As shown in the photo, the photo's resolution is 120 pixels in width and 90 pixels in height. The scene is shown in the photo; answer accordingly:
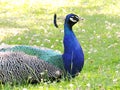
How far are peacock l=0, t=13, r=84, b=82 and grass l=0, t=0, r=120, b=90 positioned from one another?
0.18 metres

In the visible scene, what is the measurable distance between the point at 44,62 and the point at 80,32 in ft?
21.4

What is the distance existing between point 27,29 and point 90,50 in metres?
4.28

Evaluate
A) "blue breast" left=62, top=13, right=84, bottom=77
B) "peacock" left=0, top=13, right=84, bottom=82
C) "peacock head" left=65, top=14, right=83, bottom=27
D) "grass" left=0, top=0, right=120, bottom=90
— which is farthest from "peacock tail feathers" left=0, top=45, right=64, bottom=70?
"peacock head" left=65, top=14, right=83, bottom=27

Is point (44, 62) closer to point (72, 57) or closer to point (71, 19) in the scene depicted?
point (72, 57)

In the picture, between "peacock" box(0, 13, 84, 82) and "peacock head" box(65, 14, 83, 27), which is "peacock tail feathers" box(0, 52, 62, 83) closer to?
"peacock" box(0, 13, 84, 82)

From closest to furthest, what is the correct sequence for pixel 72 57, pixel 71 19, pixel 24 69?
pixel 24 69 < pixel 72 57 < pixel 71 19

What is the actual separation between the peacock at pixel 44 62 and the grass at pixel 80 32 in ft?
0.60

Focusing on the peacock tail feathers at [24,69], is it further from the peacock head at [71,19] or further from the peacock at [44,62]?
the peacock head at [71,19]

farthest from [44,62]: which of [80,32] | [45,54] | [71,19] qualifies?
[80,32]

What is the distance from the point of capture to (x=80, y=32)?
13.6 m

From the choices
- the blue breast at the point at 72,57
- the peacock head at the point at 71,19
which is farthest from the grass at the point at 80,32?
the peacock head at the point at 71,19

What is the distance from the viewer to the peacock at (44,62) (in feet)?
23.0

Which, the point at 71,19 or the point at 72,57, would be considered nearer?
the point at 72,57

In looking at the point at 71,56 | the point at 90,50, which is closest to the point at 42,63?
the point at 71,56
